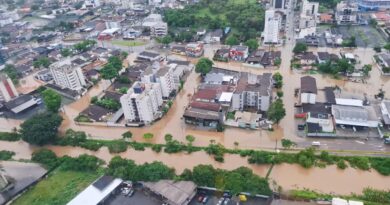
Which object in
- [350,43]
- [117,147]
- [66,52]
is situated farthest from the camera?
[66,52]

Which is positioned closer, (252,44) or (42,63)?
(252,44)

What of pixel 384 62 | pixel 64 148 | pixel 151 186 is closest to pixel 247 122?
pixel 151 186

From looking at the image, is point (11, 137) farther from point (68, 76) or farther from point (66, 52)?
point (66, 52)

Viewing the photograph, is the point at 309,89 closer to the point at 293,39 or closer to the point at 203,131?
the point at 203,131

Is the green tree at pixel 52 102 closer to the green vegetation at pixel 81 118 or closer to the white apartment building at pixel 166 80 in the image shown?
the green vegetation at pixel 81 118

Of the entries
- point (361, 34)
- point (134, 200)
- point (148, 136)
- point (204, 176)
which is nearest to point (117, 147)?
point (148, 136)

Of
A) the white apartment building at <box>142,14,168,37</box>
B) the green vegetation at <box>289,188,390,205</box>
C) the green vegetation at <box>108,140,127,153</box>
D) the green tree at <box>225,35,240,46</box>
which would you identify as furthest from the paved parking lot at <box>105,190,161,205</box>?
the white apartment building at <box>142,14,168,37</box>

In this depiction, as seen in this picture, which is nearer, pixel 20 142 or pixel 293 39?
pixel 20 142
